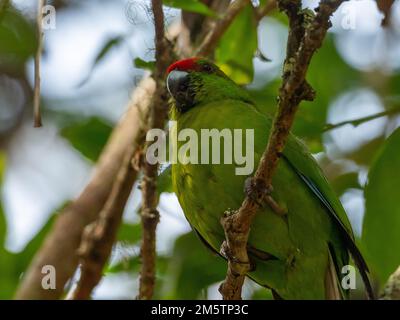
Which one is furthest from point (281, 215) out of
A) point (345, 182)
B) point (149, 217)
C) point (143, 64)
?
point (345, 182)

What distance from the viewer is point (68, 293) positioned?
171 inches

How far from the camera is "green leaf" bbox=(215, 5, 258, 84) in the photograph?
4340mm

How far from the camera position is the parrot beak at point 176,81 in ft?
12.9

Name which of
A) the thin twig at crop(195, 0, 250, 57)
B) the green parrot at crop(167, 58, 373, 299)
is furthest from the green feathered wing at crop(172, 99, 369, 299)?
the thin twig at crop(195, 0, 250, 57)

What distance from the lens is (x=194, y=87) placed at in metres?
3.99

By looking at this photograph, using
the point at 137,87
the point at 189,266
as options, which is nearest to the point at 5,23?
the point at 137,87

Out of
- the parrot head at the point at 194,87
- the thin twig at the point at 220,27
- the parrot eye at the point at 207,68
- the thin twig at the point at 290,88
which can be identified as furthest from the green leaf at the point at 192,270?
the thin twig at the point at 290,88

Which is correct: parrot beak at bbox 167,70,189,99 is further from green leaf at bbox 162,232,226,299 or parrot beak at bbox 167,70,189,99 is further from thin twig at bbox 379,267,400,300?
thin twig at bbox 379,267,400,300

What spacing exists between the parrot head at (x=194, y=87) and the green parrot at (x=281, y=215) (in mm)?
190

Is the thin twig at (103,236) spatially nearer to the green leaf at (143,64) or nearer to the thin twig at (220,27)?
the green leaf at (143,64)

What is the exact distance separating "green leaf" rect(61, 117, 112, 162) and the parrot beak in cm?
88

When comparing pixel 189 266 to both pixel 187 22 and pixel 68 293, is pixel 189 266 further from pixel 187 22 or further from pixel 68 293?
pixel 187 22
